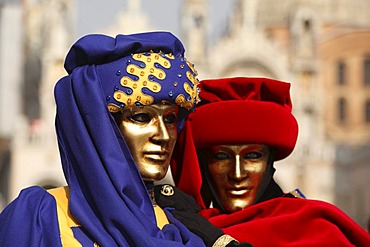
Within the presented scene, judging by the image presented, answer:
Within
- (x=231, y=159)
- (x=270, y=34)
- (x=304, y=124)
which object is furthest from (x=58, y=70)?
(x=231, y=159)

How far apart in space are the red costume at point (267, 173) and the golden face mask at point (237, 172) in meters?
0.03

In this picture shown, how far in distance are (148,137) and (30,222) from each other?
44 cm

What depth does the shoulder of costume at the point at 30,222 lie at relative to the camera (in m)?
2.72

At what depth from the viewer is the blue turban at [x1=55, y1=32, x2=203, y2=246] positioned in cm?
277

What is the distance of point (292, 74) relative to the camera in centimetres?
3148

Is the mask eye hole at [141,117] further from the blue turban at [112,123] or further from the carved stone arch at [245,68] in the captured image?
the carved stone arch at [245,68]

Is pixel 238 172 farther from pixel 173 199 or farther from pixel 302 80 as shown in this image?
pixel 302 80

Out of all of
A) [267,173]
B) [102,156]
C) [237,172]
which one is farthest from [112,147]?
[267,173]

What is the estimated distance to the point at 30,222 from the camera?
2.75 meters

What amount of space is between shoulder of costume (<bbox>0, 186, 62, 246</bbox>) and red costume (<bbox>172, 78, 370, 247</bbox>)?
0.74 metres

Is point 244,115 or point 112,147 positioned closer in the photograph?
point 112,147

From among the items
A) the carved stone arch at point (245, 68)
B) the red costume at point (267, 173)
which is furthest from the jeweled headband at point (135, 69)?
the carved stone arch at point (245, 68)

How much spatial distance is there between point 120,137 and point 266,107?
96 cm

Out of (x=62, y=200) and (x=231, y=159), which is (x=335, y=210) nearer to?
(x=231, y=159)
